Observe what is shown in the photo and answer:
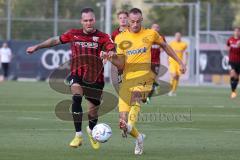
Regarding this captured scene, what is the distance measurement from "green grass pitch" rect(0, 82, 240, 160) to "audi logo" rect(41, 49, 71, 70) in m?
17.7

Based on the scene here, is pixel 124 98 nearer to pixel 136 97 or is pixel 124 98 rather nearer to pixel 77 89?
pixel 136 97

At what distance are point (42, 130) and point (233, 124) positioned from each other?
4.44 metres

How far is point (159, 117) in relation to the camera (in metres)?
19.4

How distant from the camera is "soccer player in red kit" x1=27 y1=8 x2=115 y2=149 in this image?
1306 centimetres

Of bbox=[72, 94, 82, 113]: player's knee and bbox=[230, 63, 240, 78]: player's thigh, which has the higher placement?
bbox=[72, 94, 82, 113]: player's knee

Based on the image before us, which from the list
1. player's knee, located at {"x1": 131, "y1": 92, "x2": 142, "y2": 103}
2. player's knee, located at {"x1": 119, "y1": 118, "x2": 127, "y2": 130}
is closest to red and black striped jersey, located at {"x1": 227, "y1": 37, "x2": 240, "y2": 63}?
player's knee, located at {"x1": 131, "y1": 92, "x2": 142, "y2": 103}

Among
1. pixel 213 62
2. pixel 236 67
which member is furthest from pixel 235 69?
pixel 213 62

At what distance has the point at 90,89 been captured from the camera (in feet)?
43.6

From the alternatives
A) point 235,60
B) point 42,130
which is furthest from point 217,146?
point 235,60

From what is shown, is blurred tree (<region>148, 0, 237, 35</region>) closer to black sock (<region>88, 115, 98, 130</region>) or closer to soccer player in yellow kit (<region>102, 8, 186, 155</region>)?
black sock (<region>88, 115, 98, 130</region>)

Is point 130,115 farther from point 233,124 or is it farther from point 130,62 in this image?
point 233,124

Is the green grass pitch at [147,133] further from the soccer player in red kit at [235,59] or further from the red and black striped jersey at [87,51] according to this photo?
the soccer player in red kit at [235,59]

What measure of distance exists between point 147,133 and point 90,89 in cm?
254

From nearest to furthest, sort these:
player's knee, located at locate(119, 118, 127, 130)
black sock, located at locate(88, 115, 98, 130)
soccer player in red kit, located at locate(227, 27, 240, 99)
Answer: player's knee, located at locate(119, 118, 127, 130), black sock, located at locate(88, 115, 98, 130), soccer player in red kit, located at locate(227, 27, 240, 99)
